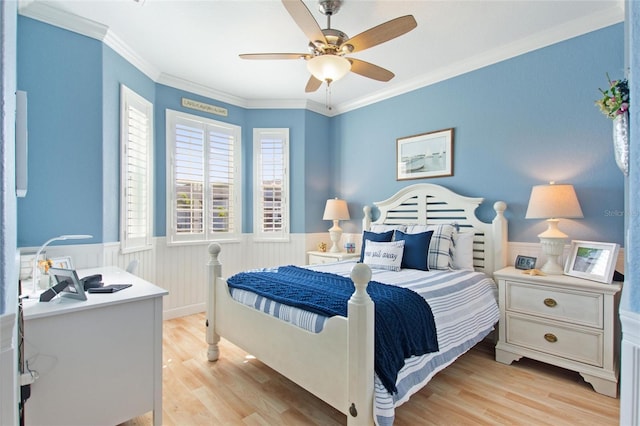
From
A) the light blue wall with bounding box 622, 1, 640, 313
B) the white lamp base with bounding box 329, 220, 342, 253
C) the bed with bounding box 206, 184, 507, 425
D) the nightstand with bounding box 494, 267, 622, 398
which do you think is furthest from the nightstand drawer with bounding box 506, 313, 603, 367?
the white lamp base with bounding box 329, 220, 342, 253

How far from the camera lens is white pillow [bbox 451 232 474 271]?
2.97 meters

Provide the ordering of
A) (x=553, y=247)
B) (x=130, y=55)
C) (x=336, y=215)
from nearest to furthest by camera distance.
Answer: (x=553, y=247) → (x=130, y=55) → (x=336, y=215)

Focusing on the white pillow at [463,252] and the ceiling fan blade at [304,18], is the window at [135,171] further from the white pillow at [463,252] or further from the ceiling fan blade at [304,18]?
the white pillow at [463,252]

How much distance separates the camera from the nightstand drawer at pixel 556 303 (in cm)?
219

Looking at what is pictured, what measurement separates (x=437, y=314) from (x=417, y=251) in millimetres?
919

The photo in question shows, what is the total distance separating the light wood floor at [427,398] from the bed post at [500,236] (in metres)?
0.83

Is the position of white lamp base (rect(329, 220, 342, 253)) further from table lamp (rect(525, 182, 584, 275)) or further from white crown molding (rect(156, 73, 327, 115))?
table lamp (rect(525, 182, 584, 275))

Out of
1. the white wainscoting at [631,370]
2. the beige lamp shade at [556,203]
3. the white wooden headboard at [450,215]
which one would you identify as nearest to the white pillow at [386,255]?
the white wooden headboard at [450,215]

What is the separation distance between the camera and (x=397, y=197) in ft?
12.4

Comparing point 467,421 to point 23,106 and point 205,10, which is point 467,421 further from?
point 205,10

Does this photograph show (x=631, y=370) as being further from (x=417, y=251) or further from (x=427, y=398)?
(x=417, y=251)

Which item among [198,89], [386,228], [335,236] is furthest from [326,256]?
[198,89]

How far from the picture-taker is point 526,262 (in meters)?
2.78

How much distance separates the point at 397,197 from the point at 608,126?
76.0 inches
